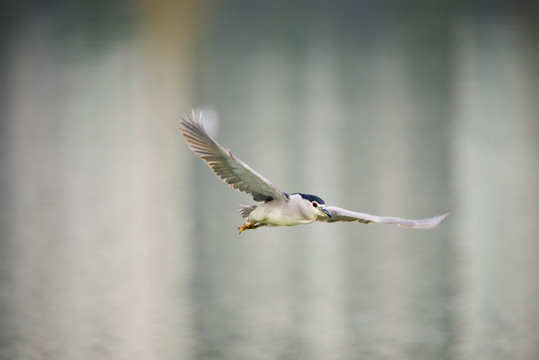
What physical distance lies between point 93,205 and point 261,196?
11.7m

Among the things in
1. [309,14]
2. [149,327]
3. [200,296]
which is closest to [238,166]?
[149,327]

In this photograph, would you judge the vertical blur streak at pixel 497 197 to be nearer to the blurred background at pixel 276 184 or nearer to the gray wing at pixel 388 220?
the blurred background at pixel 276 184

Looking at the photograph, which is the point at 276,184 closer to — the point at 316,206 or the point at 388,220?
the point at 388,220

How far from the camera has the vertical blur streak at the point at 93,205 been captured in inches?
484

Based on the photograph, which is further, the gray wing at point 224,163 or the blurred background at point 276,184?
the blurred background at point 276,184

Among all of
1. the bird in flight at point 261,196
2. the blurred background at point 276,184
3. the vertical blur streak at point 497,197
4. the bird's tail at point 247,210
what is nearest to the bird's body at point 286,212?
the bird in flight at point 261,196

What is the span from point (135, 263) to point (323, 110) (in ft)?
40.1

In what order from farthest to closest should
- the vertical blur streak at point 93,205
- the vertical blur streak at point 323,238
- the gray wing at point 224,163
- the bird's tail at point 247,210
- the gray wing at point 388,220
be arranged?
the vertical blur streak at point 93,205 < the vertical blur streak at point 323,238 < the bird's tail at point 247,210 < the gray wing at point 388,220 < the gray wing at point 224,163

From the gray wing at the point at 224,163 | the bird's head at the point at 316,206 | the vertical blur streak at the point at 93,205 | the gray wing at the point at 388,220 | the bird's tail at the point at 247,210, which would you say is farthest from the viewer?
the vertical blur streak at the point at 93,205

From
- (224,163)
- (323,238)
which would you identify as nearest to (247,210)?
(224,163)

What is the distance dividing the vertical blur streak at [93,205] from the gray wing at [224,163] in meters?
4.95

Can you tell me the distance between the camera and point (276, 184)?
1859 centimetres

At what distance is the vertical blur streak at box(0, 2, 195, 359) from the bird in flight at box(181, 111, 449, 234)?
4787mm

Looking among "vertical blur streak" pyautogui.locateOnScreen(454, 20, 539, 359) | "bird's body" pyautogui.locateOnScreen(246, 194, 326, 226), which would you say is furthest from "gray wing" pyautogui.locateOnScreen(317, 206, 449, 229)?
"vertical blur streak" pyautogui.locateOnScreen(454, 20, 539, 359)
